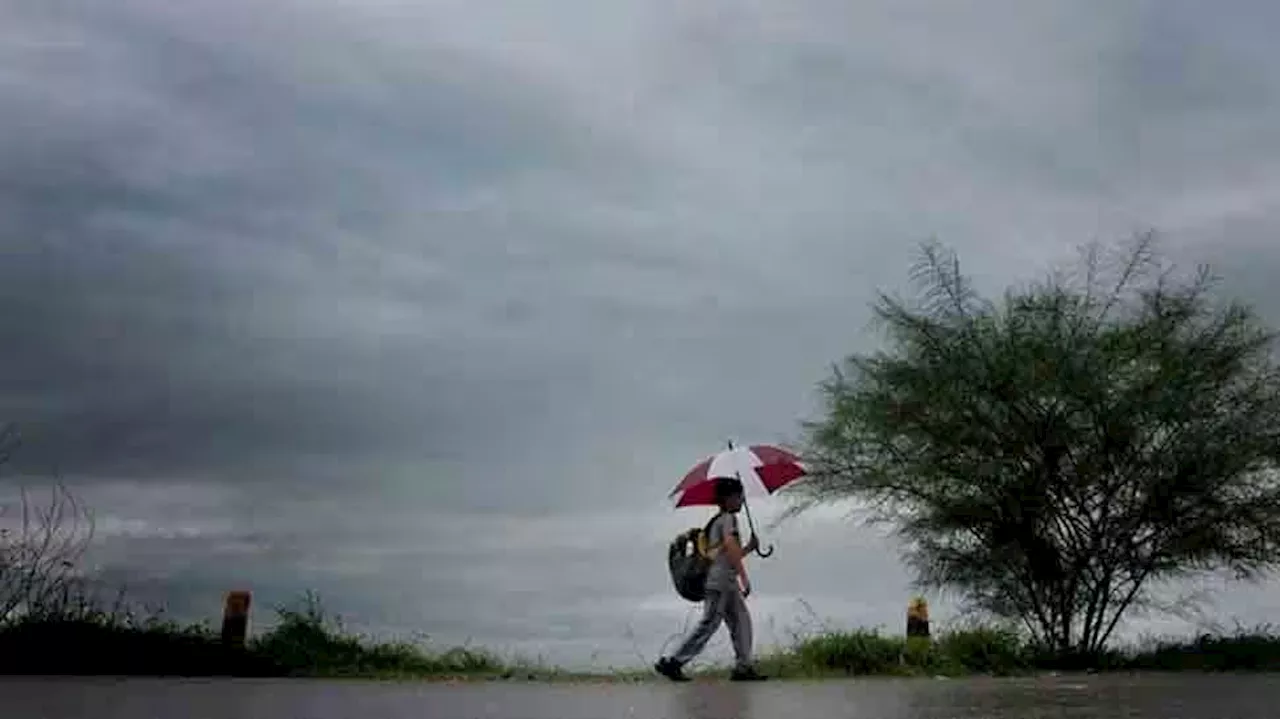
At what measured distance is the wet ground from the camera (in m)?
11.0

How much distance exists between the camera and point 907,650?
1862 centimetres

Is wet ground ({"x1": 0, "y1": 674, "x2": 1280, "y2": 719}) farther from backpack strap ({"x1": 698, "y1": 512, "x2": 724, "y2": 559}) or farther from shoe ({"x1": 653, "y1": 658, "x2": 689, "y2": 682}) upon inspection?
backpack strap ({"x1": 698, "y1": 512, "x2": 724, "y2": 559})

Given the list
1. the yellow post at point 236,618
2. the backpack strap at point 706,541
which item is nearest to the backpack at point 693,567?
the backpack strap at point 706,541

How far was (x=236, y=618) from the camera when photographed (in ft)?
60.4

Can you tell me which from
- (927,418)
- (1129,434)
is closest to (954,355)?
(927,418)

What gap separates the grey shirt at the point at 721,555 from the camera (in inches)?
Result: 608

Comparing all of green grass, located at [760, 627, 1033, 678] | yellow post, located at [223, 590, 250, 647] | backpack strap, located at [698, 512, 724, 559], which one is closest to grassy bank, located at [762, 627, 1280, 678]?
green grass, located at [760, 627, 1033, 678]

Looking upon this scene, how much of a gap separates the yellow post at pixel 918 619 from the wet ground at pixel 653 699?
11.5 ft

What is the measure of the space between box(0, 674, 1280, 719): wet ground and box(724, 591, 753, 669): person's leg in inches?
18.0

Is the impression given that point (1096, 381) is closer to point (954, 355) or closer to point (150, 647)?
point (954, 355)

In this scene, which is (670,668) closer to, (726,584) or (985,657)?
(726,584)

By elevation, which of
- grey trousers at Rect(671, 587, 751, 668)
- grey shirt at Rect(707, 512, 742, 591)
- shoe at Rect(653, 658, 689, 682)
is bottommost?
shoe at Rect(653, 658, 689, 682)

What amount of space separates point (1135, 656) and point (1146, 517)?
1.83 metres

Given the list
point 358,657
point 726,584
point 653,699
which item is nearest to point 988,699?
point 653,699
